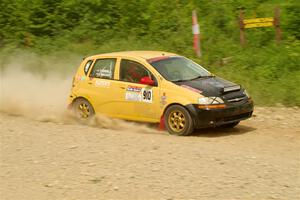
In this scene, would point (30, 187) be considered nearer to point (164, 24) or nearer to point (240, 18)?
point (240, 18)

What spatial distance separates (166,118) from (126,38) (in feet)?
32.1

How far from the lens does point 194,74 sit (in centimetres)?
1245

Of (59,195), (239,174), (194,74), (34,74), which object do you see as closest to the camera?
(59,195)

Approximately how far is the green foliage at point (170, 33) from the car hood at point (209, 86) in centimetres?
321

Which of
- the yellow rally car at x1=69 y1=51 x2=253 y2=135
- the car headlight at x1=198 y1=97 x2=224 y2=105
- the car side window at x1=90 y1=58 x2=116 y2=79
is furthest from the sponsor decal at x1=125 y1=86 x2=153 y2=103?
the car headlight at x1=198 y1=97 x2=224 y2=105

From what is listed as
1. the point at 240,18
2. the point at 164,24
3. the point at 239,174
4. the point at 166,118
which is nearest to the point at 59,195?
the point at 239,174

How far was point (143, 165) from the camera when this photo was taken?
26.7 feet

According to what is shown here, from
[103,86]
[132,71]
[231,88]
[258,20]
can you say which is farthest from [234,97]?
[258,20]

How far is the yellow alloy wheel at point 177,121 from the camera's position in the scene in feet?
38.0

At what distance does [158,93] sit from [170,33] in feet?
28.7

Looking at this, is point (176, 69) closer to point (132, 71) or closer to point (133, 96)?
point (132, 71)

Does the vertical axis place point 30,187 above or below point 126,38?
below

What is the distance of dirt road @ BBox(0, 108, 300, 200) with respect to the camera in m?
7.12

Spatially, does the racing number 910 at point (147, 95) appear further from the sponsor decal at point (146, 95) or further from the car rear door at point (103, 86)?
the car rear door at point (103, 86)
